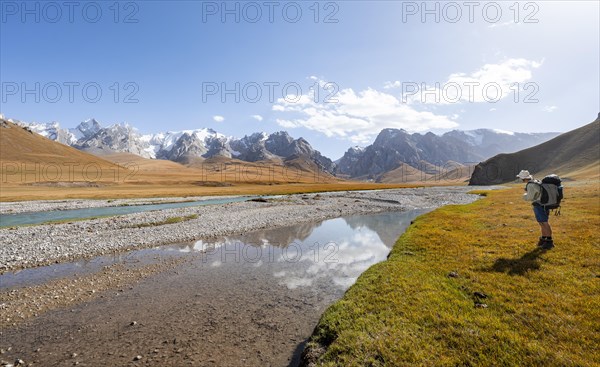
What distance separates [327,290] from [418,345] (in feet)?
31.0

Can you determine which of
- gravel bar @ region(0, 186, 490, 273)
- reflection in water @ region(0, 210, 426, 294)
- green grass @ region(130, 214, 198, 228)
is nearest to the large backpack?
reflection in water @ region(0, 210, 426, 294)

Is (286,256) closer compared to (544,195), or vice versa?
(544,195)

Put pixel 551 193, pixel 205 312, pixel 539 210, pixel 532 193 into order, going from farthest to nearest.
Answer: pixel 532 193 < pixel 539 210 < pixel 551 193 < pixel 205 312

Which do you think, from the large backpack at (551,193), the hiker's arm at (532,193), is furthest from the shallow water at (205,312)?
the large backpack at (551,193)

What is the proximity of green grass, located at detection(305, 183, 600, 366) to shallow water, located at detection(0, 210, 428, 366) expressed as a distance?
2.78m

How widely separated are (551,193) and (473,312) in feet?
39.0

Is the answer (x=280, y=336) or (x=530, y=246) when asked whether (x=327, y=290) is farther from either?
(x=530, y=246)

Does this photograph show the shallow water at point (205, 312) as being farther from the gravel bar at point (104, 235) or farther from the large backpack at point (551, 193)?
A: the large backpack at point (551, 193)

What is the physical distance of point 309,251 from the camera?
2808cm

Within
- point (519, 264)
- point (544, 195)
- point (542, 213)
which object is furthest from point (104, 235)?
point (544, 195)

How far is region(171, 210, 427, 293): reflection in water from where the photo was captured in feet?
68.6

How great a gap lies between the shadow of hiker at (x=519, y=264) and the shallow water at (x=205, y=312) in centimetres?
924

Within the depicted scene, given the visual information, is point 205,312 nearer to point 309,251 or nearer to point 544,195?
point 309,251

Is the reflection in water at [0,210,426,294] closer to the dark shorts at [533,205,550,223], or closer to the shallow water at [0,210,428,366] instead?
the shallow water at [0,210,428,366]
